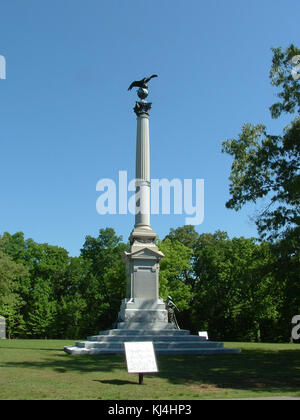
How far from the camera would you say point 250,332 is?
4881cm

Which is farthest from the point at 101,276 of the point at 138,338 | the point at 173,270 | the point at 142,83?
the point at 138,338

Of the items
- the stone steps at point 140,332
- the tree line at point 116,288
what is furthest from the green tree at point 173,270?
the stone steps at point 140,332

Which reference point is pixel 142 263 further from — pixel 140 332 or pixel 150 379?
pixel 150 379

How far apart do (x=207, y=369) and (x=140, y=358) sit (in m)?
4.45

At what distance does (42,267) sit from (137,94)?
33.7m

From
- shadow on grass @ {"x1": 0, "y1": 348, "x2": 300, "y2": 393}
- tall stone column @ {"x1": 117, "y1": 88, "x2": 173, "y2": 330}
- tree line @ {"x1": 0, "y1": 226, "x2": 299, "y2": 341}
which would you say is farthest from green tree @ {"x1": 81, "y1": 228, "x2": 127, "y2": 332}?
shadow on grass @ {"x1": 0, "y1": 348, "x2": 300, "y2": 393}

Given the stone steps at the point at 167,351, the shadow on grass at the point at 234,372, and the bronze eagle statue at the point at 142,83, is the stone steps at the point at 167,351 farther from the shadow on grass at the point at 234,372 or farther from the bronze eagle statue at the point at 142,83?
the bronze eagle statue at the point at 142,83

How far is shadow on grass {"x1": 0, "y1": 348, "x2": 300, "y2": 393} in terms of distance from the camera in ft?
36.4

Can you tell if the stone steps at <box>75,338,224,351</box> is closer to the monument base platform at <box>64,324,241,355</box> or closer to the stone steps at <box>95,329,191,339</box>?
the monument base platform at <box>64,324,241,355</box>

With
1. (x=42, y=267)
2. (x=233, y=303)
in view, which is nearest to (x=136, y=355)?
(x=233, y=303)

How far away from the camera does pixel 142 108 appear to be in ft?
88.0

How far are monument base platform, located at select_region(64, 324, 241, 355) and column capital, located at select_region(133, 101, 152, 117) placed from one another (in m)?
13.2
